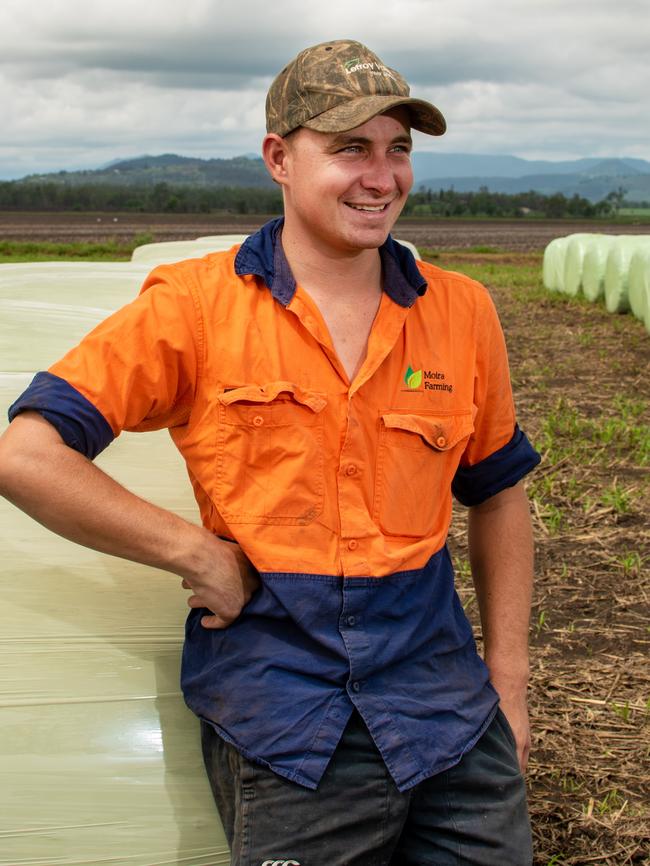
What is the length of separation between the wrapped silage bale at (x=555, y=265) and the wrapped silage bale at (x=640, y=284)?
3505mm

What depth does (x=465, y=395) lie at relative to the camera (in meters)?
2.16

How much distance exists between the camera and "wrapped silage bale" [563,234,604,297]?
15.4 meters

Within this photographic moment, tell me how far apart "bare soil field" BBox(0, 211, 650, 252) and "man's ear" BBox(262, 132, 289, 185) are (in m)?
32.4

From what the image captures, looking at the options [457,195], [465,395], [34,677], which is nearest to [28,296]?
[34,677]

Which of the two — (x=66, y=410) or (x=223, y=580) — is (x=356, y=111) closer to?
(x=66, y=410)

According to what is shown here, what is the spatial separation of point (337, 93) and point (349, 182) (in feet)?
0.55

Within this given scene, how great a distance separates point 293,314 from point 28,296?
1.75 meters

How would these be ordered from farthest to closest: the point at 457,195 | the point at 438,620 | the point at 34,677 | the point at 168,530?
the point at 457,195 < the point at 34,677 < the point at 438,620 < the point at 168,530

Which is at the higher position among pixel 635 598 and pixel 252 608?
pixel 252 608

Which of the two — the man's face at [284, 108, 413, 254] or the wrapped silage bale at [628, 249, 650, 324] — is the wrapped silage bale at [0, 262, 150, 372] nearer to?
the man's face at [284, 108, 413, 254]

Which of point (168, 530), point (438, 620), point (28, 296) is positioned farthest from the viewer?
point (28, 296)

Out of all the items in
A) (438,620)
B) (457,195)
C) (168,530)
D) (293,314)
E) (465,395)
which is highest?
(293,314)

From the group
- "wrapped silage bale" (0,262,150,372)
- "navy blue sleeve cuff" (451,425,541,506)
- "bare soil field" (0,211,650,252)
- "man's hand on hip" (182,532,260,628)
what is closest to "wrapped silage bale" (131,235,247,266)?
"wrapped silage bale" (0,262,150,372)

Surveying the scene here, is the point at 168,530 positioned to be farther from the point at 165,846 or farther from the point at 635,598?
Answer: the point at 635,598
